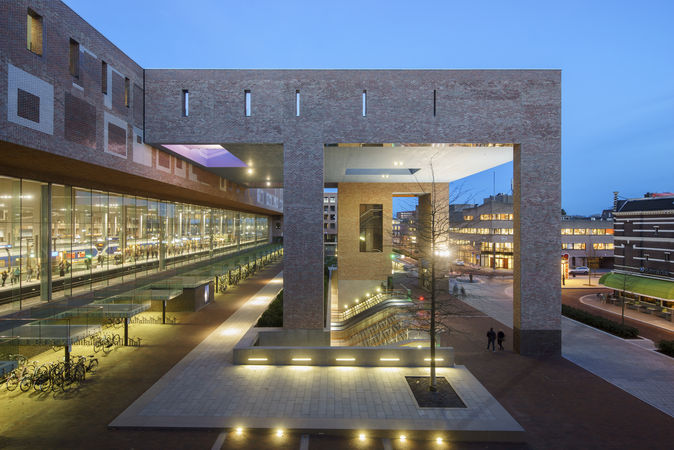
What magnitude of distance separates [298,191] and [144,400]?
8540mm

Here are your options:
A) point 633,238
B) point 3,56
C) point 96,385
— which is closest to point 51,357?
point 96,385

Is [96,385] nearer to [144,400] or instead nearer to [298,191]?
[144,400]

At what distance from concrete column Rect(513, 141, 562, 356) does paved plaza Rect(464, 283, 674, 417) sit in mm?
1596

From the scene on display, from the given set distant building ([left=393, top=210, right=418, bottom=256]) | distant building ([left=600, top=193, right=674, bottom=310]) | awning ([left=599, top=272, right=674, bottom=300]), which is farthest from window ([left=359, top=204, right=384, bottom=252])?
distant building ([left=600, top=193, right=674, bottom=310])

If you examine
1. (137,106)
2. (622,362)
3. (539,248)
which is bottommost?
(622,362)

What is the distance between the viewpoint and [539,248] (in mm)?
13023

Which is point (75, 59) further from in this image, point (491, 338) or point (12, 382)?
point (491, 338)

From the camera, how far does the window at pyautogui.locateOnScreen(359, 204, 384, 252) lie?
26594 millimetres

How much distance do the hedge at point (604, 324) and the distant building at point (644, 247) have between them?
592 centimetres

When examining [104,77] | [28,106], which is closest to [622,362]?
[28,106]

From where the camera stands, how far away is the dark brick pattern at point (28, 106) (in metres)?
8.24

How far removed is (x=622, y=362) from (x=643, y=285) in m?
13.6

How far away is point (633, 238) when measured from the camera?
94.0 feet

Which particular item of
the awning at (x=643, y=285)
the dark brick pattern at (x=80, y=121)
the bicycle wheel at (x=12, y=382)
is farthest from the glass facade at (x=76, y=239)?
the awning at (x=643, y=285)
